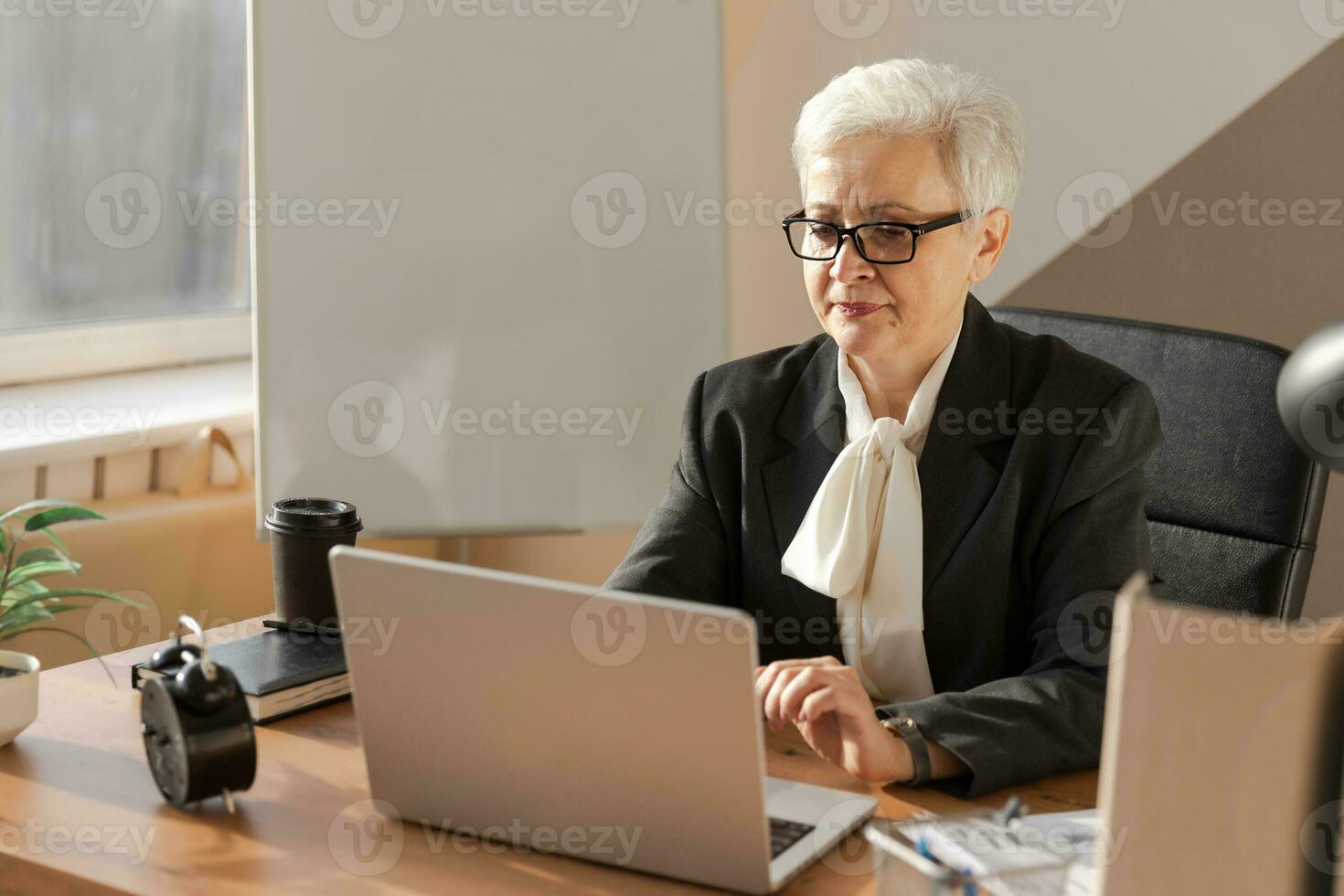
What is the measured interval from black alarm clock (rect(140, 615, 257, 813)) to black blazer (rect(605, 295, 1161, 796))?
1.90ft

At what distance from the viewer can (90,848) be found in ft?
Answer: 3.90

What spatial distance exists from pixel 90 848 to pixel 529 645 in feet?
1.41

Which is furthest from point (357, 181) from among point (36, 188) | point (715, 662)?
point (715, 662)

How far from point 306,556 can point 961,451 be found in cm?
79

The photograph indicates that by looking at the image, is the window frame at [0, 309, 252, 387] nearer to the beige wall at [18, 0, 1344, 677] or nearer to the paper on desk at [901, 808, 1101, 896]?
the beige wall at [18, 0, 1344, 677]

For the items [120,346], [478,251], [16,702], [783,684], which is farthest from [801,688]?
[120,346]

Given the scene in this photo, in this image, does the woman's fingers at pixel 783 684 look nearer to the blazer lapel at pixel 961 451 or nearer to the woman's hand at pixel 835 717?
the woman's hand at pixel 835 717

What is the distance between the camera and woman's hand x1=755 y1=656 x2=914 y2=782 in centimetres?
132

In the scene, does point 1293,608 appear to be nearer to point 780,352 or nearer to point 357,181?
point 780,352

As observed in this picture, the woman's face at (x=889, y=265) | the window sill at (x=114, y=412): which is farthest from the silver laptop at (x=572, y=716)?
the window sill at (x=114, y=412)

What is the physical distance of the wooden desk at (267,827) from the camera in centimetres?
113

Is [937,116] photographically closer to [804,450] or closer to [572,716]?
[804,450]

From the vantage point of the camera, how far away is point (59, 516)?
1.54 meters

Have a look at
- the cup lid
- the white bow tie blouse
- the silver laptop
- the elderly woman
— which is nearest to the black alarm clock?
the silver laptop
